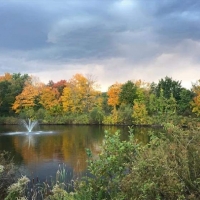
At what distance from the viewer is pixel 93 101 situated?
162ft

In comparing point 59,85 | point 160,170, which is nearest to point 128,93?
point 59,85

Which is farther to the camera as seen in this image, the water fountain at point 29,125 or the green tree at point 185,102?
the green tree at point 185,102

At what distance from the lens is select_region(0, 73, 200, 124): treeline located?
A: 42.3 meters

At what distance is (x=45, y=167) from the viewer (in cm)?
1472

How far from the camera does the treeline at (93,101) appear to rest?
42312 millimetres

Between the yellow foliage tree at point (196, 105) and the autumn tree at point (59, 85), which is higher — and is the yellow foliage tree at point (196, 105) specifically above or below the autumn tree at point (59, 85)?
below

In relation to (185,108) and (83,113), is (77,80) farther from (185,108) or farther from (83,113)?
(185,108)

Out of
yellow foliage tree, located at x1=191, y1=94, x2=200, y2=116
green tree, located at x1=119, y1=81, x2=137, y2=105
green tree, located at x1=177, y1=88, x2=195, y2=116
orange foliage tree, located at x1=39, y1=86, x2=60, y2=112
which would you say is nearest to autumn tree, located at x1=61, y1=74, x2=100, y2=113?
orange foliage tree, located at x1=39, y1=86, x2=60, y2=112

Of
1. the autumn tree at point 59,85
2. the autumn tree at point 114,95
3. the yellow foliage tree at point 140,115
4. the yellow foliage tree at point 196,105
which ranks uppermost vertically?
the autumn tree at point 59,85

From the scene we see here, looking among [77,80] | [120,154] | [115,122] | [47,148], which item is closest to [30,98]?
[77,80]

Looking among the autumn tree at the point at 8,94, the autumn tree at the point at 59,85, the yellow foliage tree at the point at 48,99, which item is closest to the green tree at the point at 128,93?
the yellow foliage tree at the point at 48,99

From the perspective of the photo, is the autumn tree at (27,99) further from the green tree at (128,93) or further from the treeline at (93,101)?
the green tree at (128,93)

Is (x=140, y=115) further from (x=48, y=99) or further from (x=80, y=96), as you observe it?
(x=48, y=99)

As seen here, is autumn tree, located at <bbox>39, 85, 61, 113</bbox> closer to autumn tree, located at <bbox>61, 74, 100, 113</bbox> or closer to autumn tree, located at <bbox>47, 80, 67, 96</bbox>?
autumn tree, located at <bbox>61, 74, 100, 113</bbox>
